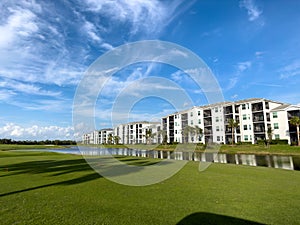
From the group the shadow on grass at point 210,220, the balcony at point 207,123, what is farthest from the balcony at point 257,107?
the shadow on grass at point 210,220

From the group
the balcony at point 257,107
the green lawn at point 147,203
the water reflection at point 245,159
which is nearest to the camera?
the green lawn at point 147,203

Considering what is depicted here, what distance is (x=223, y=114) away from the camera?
7125 cm

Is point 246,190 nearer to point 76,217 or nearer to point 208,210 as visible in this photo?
point 208,210

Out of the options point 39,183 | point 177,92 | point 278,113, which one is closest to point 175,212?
point 39,183

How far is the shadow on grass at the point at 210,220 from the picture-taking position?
5.58 metres

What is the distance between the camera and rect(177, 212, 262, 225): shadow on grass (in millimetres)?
5582

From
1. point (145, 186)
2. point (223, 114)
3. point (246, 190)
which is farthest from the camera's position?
point (223, 114)

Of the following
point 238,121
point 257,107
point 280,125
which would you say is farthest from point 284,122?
point 238,121

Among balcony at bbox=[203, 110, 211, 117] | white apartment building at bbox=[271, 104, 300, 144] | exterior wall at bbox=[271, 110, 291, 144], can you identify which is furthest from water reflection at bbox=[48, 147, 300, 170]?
balcony at bbox=[203, 110, 211, 117]

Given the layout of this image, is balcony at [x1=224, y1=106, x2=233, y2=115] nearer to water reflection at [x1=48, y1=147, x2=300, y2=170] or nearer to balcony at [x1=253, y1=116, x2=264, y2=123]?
balcony at [x1=253, y1=116, x2=264, y2=123]

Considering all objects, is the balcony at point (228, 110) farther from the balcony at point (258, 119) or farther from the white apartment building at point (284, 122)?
the white apartment building at point (284, 122)

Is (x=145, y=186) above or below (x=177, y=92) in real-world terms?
below

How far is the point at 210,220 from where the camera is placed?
19.0 ft

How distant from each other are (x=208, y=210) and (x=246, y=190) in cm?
365
